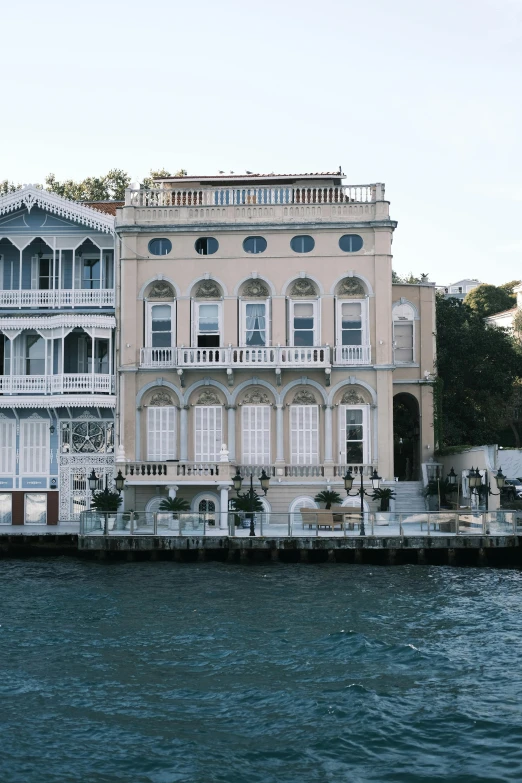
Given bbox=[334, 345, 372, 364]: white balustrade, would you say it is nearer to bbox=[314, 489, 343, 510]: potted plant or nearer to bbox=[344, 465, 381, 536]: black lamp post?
bbox=[344, 465, 381, 536]: black lamp post

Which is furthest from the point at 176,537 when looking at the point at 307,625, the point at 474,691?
the point at 474,691

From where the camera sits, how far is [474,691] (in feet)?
55.6

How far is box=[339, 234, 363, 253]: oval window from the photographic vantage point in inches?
1442

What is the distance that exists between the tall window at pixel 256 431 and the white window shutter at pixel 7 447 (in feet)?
29.6

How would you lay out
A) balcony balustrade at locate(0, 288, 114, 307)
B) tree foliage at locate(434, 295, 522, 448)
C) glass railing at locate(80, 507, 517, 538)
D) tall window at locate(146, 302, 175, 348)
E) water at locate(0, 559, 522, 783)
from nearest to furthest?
water at locate(0, 559, 522, 783), glass railing at locate(80, 507, 517, 538), tall window at locate(146, 302, 175, 348), balcony balustrade at locate(0, 288, 114, 307), tree foliage at locate(434, 295, 522, 448)

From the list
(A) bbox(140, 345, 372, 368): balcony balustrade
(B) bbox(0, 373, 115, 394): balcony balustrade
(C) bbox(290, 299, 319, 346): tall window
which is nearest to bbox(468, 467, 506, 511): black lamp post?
(A) bbox(140, 345, 372, 368): balcony balustrade

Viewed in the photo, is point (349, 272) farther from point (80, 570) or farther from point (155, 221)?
point (80, 570)

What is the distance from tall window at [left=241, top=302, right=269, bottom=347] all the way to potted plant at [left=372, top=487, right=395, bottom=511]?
7321 millimetres

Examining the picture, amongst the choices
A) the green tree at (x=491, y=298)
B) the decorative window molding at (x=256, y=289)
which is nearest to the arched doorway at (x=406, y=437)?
the decorative window molding at (x=256, y=289)

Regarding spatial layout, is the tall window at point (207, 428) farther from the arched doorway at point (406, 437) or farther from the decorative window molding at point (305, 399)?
the arched doorway at point (406, 437)

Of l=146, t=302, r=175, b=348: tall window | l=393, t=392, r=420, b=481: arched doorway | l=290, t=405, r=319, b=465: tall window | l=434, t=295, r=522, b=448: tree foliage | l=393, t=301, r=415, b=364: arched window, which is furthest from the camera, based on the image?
l=434, t=295, r=522, b=448: tree foliage

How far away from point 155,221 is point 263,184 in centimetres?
512

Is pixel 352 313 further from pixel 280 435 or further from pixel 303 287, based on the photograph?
pixel 280 435

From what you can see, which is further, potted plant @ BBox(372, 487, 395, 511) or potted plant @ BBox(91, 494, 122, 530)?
potted plant @ BBox(372, 487, 395, 511)
